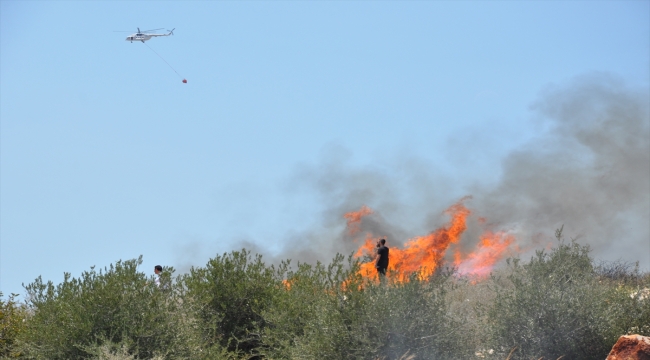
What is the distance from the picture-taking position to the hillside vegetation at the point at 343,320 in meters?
15.6

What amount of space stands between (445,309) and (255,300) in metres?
5.18

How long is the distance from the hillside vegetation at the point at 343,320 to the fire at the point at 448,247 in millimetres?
12031

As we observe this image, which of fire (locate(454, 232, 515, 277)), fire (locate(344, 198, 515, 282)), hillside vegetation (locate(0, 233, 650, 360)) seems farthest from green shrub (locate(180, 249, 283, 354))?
fire (locate(454, 232, 515, 277))

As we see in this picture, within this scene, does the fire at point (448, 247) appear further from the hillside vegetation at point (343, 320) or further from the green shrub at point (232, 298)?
the hillside vegetation at point (343, 320)

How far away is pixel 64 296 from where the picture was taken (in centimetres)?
1762

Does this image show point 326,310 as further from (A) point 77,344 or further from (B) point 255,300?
(A) point 77,344

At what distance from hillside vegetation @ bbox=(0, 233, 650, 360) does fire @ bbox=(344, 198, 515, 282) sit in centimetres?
1203

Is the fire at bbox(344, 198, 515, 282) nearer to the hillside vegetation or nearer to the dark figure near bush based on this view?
the dark figure near bush

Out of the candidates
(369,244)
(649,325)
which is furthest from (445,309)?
(369,244)

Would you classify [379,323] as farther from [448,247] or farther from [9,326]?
[448,247]


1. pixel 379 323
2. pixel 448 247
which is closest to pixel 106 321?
pixel 379 323

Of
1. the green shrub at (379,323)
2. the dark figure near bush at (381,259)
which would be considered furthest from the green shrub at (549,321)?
the dark figure near bush at (381,259)

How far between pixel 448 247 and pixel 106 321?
21.7m

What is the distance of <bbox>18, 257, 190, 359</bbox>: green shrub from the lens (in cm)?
1664
